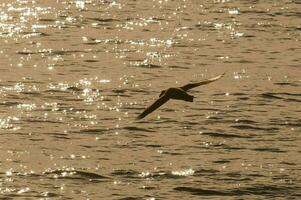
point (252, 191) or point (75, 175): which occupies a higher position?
point (75, 175)

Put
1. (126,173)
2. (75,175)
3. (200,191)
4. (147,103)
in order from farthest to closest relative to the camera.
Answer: (147,103) → (126,173) → (75,175) → (200,191)

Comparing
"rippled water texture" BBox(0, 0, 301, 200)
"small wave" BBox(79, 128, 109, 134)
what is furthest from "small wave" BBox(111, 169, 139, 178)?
"small wave" BBox(79, 128, 109, 134)

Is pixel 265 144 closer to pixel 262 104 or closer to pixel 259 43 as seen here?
pixel 262 104

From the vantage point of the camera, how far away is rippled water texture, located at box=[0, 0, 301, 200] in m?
35.8

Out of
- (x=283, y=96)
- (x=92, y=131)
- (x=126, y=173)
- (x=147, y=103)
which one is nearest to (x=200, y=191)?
(x=126, y=173)

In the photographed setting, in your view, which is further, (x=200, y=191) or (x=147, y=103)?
(x=147, y=103)

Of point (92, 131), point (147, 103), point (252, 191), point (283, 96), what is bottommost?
point (252, 191)

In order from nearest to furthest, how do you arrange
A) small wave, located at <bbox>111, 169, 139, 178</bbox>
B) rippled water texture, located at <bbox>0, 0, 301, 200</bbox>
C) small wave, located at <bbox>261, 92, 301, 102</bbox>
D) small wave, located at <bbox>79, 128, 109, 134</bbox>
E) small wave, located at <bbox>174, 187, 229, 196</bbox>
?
1. small wave, located at <bbox>174, 187, 229, 196</bbox>
2. rippled water texture, located at <bbox>0, 0, 301, 200</bbox>
3. small wave, located at <bbox>111, 169, 139, 178</bbox>
4. small wave, located at <bbox>79, 128, 109, 134</bbox>
5. small wave, located at <bbox>261, 92, 301, 102</bbox>

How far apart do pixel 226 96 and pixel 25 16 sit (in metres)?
22.4

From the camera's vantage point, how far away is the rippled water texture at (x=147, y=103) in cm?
3575

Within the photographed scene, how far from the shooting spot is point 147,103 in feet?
149

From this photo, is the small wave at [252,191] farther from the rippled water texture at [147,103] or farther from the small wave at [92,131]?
the small wave at [92,131]

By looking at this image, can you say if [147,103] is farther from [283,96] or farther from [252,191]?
[252,191]

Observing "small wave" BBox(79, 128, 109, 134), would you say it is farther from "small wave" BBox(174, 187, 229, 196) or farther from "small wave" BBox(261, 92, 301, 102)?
"small wave" BBox(261, 92, 301, 102)
